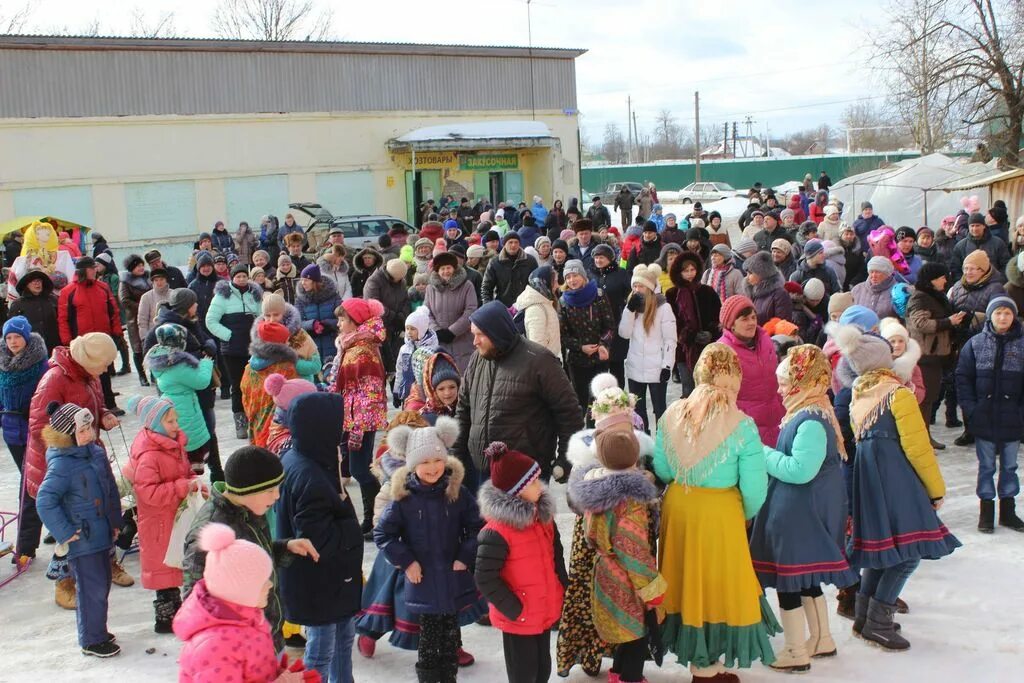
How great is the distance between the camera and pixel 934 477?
4863 mm

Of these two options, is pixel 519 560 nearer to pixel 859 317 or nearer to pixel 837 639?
pixel 837 639

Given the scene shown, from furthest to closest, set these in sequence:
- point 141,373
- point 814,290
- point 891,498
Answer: point 141,373, point 814,290, point 891,498

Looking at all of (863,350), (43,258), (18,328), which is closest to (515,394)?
(863,350)

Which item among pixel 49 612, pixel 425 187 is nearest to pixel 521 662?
pixel 49 612

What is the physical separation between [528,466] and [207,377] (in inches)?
137

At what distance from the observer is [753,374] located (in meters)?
6.11

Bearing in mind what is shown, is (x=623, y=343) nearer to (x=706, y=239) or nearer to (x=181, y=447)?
(x=706, y=239)

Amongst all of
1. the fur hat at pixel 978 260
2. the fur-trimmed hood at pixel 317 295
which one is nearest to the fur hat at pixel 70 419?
the fur-trimmed hood at pixel 317 295

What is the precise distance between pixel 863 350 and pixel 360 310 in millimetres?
3305

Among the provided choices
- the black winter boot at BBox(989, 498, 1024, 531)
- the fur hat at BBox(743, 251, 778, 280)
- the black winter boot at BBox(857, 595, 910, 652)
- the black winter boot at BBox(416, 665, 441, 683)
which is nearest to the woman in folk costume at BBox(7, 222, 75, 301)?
the fur hat at BBox(743, 251, 778, 280)

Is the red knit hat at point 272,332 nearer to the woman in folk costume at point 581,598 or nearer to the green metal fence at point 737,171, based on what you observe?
the woman in folk costume at point 581,598

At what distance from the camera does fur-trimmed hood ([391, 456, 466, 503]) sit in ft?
14.5

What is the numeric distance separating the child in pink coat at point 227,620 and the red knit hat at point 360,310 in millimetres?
3594

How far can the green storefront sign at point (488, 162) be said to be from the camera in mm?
30438
